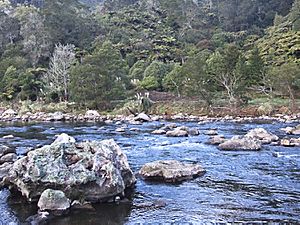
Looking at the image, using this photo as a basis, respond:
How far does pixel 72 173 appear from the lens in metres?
15.4

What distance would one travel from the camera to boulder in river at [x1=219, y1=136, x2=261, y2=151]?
2566cm

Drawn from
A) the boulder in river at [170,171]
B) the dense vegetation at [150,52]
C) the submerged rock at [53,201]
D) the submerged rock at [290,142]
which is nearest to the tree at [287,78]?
the dense vegetation at [150,52]

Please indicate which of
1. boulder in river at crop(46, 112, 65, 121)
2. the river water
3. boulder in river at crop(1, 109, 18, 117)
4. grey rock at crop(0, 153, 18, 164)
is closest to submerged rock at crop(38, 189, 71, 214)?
the river water

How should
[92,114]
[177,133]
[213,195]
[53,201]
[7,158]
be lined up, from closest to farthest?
[53,201] < [213,195] < [7,158] < [177,133] < [92,114]

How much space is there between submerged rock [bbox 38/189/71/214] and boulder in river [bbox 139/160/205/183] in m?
5.26

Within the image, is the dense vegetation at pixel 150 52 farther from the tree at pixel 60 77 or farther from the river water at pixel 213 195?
the river water at pixel 213 195

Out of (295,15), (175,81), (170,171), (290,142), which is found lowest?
(290,142)

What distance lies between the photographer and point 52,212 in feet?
45.6

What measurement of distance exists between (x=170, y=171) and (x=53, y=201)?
6237 millimetres

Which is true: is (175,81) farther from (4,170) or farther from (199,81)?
(4,170)

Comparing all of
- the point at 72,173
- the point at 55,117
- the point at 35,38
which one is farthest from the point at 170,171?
the point at 35,38

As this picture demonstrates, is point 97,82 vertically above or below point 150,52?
below

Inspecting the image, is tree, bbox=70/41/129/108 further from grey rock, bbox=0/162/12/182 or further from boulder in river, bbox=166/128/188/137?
grey rock, bbox=0/162/12/182

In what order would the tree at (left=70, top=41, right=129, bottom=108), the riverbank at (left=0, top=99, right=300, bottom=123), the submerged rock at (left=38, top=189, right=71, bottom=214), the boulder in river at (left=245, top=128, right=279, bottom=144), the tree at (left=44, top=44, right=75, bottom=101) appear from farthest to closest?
the tree at (left=44, top=44, right=75, bottom=101), the tree at (left=70, top=41, right=129, bottom=108), the riverbank at (left=0, top=99, right=300, bottom=123), the boulder in river at (left=245, top=128, right=279, bottom=144), the submerged rock at (left=38, top=189, right=71, bottom=214)
